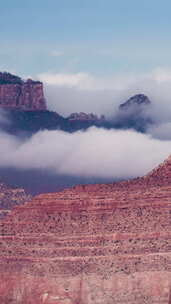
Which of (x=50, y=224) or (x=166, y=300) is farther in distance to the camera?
(x=50, y=224)

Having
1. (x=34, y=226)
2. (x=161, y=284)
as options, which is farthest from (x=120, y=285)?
(x=34, y=226)

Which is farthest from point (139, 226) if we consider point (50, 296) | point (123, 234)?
point (50, 296)

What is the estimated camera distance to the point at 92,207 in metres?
158

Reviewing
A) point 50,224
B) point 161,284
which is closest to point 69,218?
point 50,224

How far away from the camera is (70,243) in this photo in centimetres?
15562

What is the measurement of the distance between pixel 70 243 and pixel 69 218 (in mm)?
4092

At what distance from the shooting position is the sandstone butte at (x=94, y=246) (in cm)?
15062

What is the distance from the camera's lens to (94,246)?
15488 centimetres

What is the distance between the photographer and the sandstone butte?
151 m

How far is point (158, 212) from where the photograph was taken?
155125 millimetres

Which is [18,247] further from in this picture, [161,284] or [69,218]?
[161,284]

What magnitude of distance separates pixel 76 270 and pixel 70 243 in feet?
11.2

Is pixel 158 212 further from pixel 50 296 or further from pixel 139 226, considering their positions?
pixel 50 296

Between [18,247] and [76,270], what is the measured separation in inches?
302
